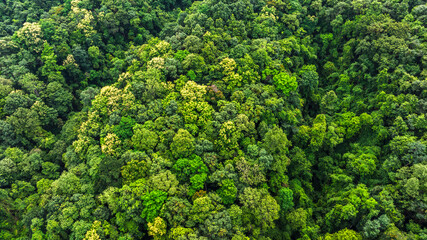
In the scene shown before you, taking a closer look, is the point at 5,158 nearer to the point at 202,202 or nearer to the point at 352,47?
the point at 202,202

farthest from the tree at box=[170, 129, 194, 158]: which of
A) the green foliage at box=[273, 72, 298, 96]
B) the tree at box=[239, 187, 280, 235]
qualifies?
the green foliage at box=[273, 72, 298, 96]

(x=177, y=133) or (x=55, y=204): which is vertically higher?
(x=177, y=133)

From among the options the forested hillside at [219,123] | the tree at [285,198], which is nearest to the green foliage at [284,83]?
the forested hillside at [219,123]

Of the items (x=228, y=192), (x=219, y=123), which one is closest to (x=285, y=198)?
(x=228, y=192)

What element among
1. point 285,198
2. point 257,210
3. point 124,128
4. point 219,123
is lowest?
point 285,198

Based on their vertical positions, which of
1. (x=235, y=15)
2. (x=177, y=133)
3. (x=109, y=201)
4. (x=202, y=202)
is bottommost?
(x=109, y=201)

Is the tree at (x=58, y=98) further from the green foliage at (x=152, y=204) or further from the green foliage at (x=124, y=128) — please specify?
the green foliage at (x=152, y=204)

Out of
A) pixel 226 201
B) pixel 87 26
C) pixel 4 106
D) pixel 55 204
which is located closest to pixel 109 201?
pixel 55 204

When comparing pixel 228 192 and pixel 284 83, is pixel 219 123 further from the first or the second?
pixel 284 83
